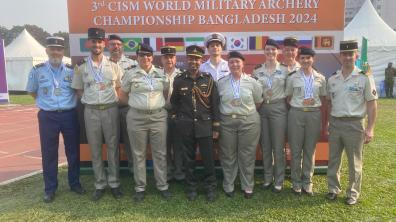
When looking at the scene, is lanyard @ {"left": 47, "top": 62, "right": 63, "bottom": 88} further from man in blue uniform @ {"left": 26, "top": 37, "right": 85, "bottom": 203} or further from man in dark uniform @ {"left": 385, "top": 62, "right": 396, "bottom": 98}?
man in dark uniform @ {"left": 385, "top": 62, "right": 396, "bottom": 98}

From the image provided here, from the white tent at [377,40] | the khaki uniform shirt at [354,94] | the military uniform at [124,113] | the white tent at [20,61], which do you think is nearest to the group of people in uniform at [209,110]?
the khaki uniform shirt at [354,94]

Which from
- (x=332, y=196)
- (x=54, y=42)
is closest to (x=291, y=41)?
(x=332, y=196)

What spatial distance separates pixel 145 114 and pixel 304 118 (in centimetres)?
172

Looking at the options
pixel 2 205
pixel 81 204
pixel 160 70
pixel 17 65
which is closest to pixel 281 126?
pixel 160 70

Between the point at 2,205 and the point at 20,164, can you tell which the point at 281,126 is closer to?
the point at 2,205

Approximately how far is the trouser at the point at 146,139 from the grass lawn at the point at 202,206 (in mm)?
260

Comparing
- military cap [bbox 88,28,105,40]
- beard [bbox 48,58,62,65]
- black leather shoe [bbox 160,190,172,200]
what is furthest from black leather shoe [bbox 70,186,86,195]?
military cap [bbox 88,28,105,40]

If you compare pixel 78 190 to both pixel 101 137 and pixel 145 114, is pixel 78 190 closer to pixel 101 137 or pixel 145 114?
pixel 101 137

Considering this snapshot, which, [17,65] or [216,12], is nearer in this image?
[216,12]

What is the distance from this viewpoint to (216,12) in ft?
15.0

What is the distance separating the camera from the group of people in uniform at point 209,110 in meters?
3.87

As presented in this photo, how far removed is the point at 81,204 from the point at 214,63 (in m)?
2.20

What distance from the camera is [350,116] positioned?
3732mm

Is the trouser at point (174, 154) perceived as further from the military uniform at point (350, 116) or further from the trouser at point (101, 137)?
the military uniform at point (350, 116)
